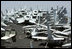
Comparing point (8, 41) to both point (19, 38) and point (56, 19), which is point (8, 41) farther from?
A: point (56, 19)

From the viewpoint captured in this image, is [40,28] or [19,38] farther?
[40,28]

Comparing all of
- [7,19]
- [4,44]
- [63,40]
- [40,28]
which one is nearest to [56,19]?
[40,28]

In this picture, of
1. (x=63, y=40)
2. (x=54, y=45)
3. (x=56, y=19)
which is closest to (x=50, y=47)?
(x=54, y=45)

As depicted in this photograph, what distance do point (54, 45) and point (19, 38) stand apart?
529 centimetres

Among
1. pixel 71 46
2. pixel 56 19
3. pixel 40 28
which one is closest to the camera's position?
pixel 71 46

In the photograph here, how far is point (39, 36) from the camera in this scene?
26203 millimetres

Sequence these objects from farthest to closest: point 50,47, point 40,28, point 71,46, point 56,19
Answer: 1. point 56,19
2. point 40,28
3. point 50,47
4. point 71,46

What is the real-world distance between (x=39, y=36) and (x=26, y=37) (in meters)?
1.92

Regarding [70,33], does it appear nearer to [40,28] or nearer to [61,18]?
[40,28]

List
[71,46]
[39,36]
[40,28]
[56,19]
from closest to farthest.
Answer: [71,46], [39,36], [40,28], [56,19]

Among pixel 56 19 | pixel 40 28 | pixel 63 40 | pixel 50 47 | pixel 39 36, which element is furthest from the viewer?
pixel 56 19

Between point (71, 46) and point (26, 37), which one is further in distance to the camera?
point (26, 37)

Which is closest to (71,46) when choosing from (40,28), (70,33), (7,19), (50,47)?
(50,47)

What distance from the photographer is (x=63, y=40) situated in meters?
24.4
